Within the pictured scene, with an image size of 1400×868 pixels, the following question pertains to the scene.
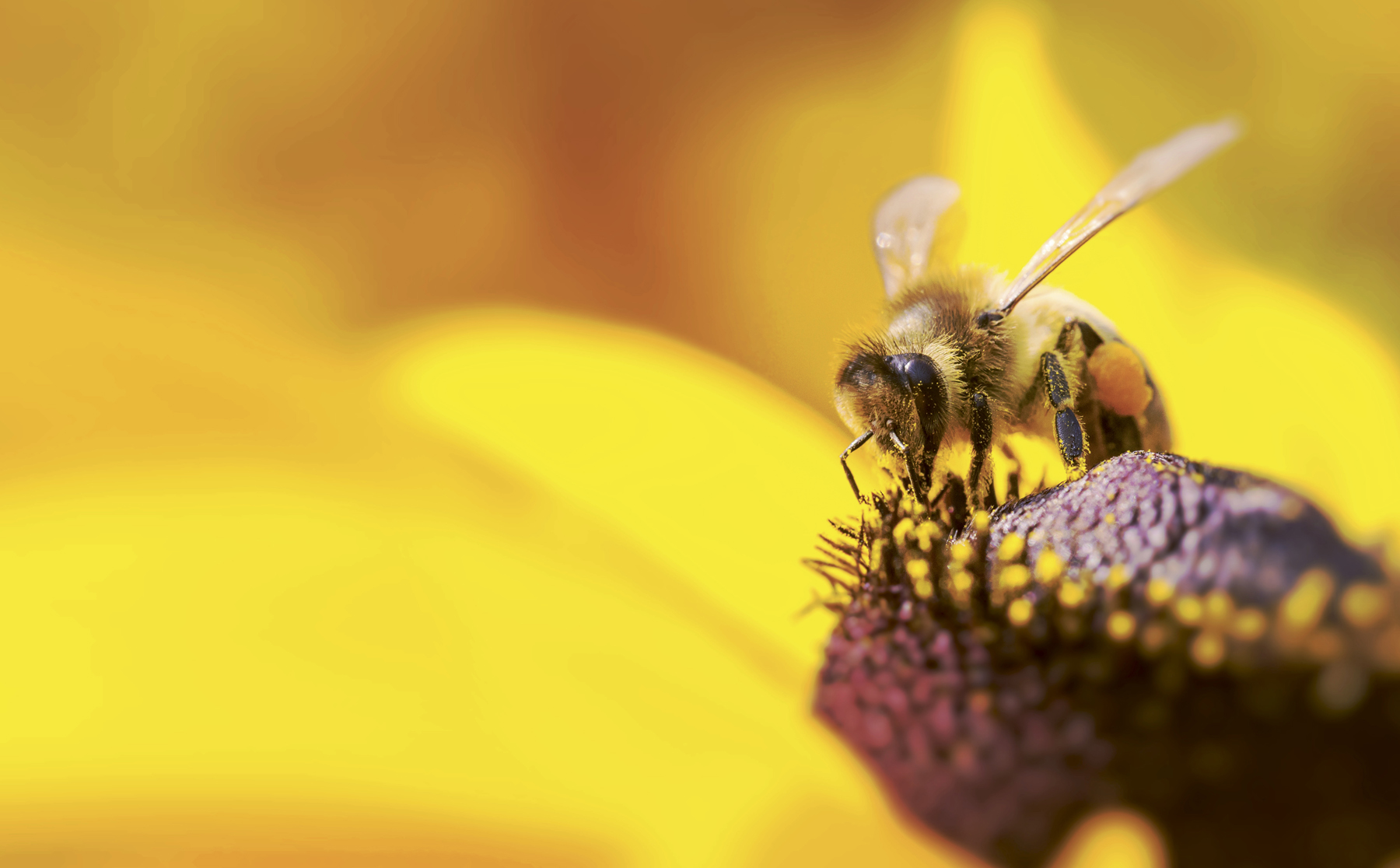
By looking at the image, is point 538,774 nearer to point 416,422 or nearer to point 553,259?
point 416,422

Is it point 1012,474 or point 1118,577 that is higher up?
point 1012,474

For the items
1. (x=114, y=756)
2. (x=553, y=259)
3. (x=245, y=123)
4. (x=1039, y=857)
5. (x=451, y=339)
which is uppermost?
(x=245, y=123)

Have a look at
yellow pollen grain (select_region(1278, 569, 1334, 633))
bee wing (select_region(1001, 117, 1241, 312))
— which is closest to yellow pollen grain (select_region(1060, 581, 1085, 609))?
yellow pollen grain (select_region(1278, 569, 1334, 633))

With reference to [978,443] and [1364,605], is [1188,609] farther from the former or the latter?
[978,443]

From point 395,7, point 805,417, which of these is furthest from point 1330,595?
point 395,7

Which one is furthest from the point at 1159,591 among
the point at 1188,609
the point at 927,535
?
the point at 927,535

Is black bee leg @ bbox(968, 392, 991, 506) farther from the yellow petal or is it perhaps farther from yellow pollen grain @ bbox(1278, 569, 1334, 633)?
the yellow petal

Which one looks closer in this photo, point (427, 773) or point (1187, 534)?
point (1187, 534)
